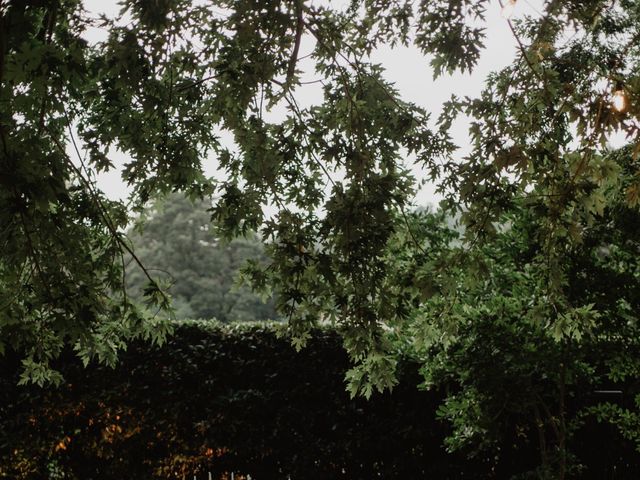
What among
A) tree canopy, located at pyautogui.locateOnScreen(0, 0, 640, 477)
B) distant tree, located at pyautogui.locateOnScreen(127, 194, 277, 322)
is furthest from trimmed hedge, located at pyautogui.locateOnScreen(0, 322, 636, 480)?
distant tree, located at pyautogui.locateOnScreen(127, 194, 277, 322)

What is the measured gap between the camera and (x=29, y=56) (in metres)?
3.18

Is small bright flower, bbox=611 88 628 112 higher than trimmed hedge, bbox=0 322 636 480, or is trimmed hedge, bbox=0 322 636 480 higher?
small bright flower, bbox=611 88 628 112

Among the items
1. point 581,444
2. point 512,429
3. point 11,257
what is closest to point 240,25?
point 11,257

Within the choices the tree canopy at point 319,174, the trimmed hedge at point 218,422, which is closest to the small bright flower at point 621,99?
the tree canopy at point 319,174

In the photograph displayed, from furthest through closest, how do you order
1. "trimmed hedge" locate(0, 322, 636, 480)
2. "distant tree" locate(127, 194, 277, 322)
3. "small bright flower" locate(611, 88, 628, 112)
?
"distant tree" locate(127, 194, 277, 322) → "trimmed hedge" locate(0, 322, 636, 480) → "small bright flower" locate(611, 88, 628, 112)

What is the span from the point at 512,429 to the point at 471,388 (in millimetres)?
1439

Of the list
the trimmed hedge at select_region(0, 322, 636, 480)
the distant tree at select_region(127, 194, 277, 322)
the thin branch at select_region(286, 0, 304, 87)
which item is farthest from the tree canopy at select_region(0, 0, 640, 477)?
the distant tree at select_region(127, 194, 277, 322)

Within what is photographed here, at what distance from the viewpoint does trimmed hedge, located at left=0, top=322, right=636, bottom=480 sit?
723cm

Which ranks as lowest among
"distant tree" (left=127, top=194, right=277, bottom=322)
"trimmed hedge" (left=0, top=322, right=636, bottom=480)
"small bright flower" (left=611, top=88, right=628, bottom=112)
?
"trimmed hedge" (left=0, top=322, right=636, bottom=480)

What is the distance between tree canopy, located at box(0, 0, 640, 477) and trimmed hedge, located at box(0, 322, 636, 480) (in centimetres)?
185

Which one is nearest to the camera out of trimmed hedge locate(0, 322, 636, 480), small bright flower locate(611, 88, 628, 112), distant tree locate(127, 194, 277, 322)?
small bright flower locate(611, 88, 628, 112)

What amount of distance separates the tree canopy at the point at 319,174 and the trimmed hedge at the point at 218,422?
6.06 feet

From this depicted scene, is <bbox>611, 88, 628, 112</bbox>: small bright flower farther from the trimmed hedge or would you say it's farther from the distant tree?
the distant tree

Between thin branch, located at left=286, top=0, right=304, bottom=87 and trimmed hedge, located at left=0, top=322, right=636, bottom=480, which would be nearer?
thin branch, located at left=286, top=0, right=304, bottom=87
